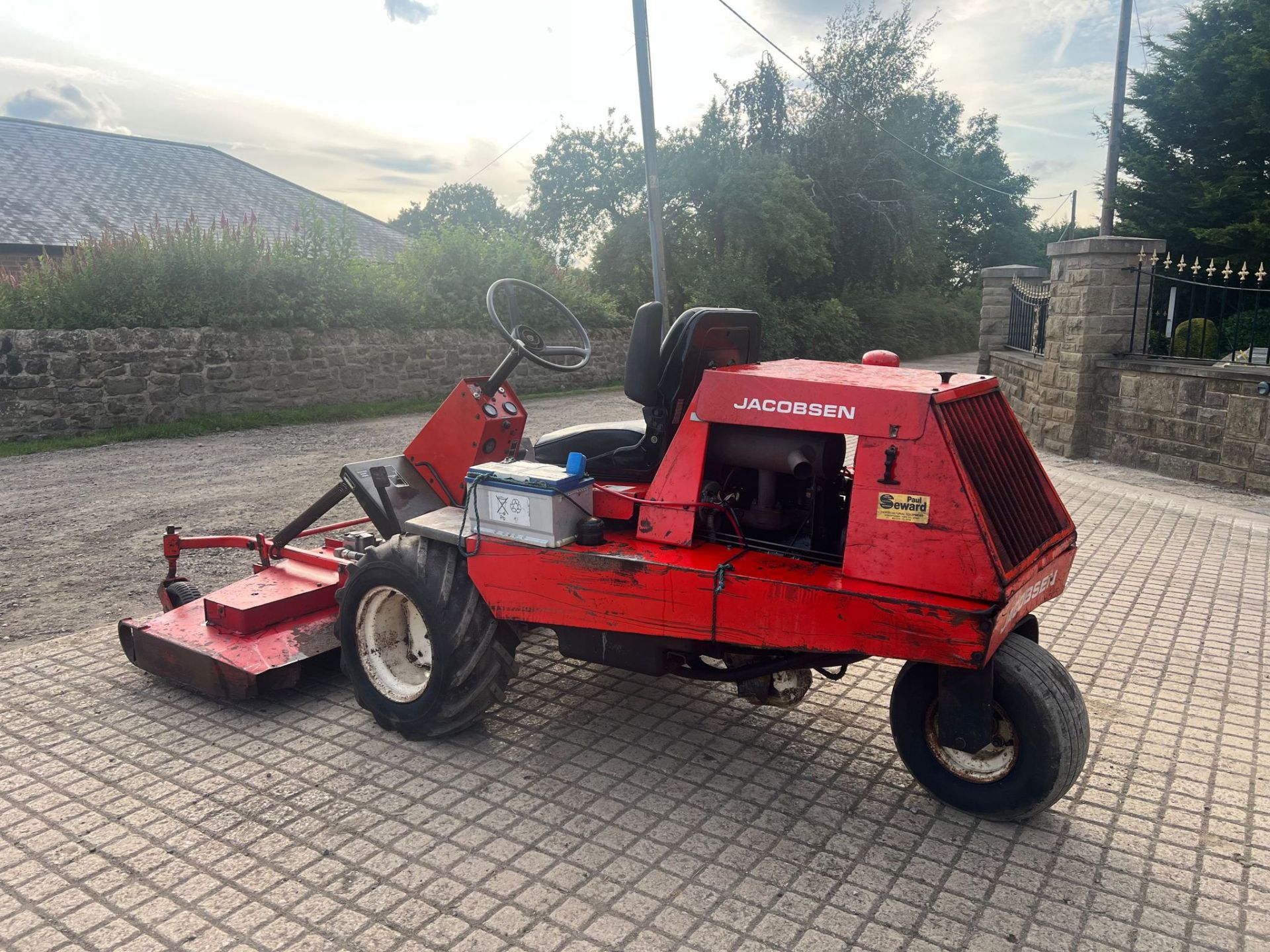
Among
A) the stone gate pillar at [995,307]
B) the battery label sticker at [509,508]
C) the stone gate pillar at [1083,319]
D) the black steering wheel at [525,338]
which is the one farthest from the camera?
the stone gate pillar at [995,307]

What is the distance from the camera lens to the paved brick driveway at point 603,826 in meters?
2.64

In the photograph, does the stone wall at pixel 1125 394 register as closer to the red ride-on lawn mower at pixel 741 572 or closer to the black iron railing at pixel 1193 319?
the black iron railing at pixel 1193 319

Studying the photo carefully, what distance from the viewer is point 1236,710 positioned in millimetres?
4059

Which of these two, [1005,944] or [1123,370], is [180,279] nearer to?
[1123,370]

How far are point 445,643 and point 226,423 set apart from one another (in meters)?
10.3

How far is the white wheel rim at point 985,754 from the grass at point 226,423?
11006mm

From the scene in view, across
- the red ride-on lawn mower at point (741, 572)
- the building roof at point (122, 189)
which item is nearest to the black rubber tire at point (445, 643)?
the red ride-on lawn mower at point (741, 572)

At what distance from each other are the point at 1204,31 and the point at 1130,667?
16.8m

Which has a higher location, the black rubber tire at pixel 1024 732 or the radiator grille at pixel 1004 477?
the radiator grille at pixel 1004 477

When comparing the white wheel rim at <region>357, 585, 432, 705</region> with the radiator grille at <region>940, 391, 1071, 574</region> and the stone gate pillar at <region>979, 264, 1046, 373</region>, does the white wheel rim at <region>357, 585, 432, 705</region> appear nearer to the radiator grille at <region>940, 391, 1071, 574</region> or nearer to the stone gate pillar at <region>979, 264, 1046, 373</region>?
the radiator grille at <region>940, 391, 1071, 574</region>

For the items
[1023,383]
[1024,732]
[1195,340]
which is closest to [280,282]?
[1023,383]

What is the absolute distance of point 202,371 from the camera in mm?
12680

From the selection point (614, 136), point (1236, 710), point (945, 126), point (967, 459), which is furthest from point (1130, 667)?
point (945, 126)

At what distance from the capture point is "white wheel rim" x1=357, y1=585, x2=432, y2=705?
12.6 feet
